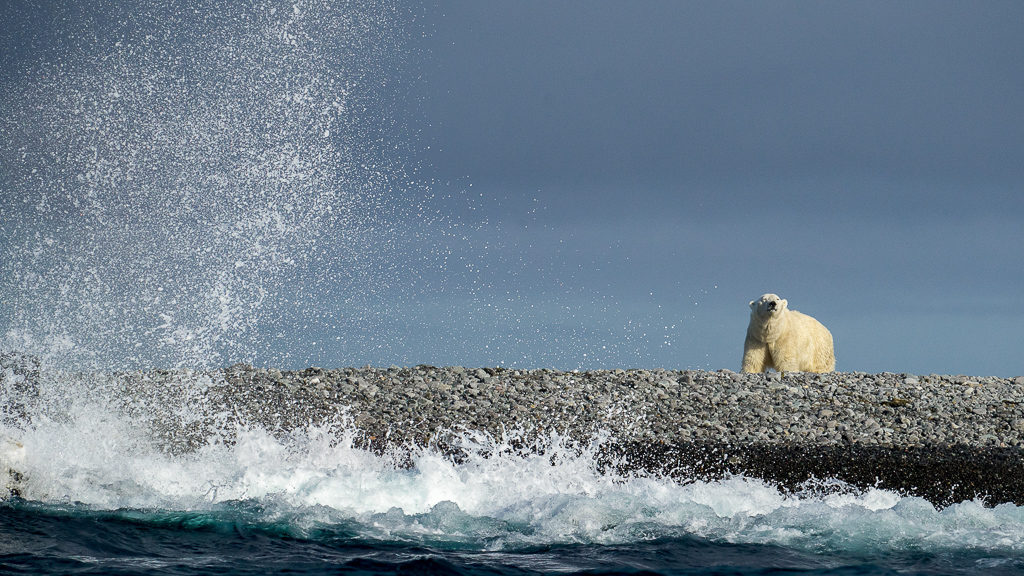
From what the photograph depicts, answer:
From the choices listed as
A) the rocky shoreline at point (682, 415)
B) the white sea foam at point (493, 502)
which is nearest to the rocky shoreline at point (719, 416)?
the rocky shoreline at point (682, 415)

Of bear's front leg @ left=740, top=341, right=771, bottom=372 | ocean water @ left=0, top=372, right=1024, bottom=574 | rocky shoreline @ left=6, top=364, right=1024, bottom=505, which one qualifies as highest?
bear's front leg @ left=740, top=341, right=771, bottom=372

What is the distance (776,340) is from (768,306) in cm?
104

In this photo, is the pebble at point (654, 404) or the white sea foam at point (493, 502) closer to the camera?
the white sea foam at point (493, 502)

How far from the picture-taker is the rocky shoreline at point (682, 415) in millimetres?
9695

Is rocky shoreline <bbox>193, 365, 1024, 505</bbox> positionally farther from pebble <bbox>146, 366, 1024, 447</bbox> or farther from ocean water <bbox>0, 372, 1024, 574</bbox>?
ocean water <bbox>0, 372, 1024, 574</bbox>

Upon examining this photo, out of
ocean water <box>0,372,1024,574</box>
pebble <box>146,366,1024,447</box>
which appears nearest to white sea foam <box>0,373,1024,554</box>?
ocean water <box>0,372,1024,574</box>

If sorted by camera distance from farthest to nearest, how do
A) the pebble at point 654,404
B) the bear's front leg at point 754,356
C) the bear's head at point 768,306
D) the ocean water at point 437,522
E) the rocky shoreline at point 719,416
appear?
the bear's front leg at point 754,356 < the bear's head at point 768,306 < the pebble at point 654,404 < the rocky shoreline at point 719,416 < the ocean water at point 437,522

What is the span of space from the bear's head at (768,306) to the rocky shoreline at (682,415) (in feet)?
5.60

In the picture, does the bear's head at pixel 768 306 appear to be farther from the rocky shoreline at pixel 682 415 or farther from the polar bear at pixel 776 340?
the rocky shoreline at pixel 682 415

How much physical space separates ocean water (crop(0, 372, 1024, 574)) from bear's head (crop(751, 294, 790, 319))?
608 cm

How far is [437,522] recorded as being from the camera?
6438mm

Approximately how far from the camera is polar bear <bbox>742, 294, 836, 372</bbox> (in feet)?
49.0

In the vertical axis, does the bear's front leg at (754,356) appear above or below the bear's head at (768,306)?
below

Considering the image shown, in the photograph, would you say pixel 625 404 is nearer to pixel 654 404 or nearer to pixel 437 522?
pixel 654 404
